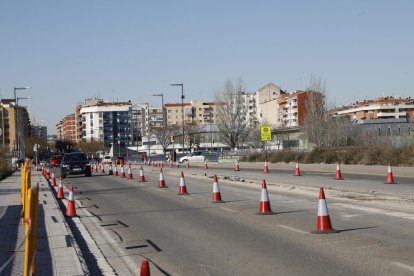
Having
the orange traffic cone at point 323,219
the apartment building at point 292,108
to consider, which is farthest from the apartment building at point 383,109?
the orange traffic cone at point 323,219

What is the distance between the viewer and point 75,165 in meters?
42.7

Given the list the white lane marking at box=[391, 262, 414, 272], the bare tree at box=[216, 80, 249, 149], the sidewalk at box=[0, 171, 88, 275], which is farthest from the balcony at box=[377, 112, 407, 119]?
the white lane marking at box=[391, 262, 414, 272]

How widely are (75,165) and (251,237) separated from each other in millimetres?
33085

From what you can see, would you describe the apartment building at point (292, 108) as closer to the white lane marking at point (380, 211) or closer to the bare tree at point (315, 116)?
the bare tree at point (315, 116)

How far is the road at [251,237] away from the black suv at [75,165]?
922 inches

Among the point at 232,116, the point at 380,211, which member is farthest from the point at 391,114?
the point at 380,211

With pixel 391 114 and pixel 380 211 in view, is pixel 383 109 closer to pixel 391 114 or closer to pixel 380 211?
pixel 391 114

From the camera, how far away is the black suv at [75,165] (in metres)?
42.4

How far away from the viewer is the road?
8397 mm

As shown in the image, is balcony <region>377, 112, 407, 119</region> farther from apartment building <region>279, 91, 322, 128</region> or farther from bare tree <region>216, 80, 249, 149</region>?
bare tree <region>216, 80, 249, 149</region>

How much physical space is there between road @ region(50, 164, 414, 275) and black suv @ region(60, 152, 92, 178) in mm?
23430

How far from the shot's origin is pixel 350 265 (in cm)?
816

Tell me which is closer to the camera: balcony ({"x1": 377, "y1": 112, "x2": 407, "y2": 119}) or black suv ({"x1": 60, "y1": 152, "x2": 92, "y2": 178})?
black suv ({"x1": 60, "y1": 152, "x2": 92, "y2": 178})

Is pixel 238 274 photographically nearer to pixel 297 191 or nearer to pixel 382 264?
pixel 382 264
